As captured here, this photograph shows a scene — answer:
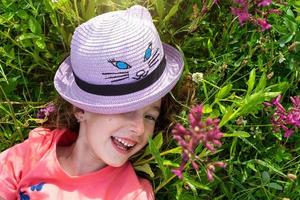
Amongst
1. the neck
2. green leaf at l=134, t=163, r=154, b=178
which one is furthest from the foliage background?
the neck

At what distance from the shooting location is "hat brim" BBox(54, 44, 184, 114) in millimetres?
1708

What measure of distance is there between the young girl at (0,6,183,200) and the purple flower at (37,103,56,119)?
0.06 metres

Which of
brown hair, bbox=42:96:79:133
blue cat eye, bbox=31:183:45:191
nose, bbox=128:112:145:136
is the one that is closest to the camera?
nose, bbox=128:112:145:136

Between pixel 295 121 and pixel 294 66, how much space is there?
296 mm

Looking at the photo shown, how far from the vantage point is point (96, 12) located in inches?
79.2

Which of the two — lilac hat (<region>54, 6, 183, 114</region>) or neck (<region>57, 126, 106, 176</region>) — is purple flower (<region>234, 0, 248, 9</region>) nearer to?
lilac hat (<region>54, 6, 183, 114</region>)

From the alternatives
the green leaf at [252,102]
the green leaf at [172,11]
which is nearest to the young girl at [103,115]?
the green leaf at [172,11]

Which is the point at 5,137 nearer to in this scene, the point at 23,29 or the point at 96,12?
the point at 23,29

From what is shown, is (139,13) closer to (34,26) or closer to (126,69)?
(126,69)

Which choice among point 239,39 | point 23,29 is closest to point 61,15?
point 23,29

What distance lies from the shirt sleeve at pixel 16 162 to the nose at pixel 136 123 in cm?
37

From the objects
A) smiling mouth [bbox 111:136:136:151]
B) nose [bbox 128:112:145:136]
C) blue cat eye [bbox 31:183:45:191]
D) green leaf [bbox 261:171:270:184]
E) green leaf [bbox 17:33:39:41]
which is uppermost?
green leaf [bbox 17:33:39:41]

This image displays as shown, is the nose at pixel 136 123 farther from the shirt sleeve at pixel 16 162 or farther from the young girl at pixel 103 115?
the shirt sleeve at pixel 16 162

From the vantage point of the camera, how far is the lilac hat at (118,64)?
169 centimetres
